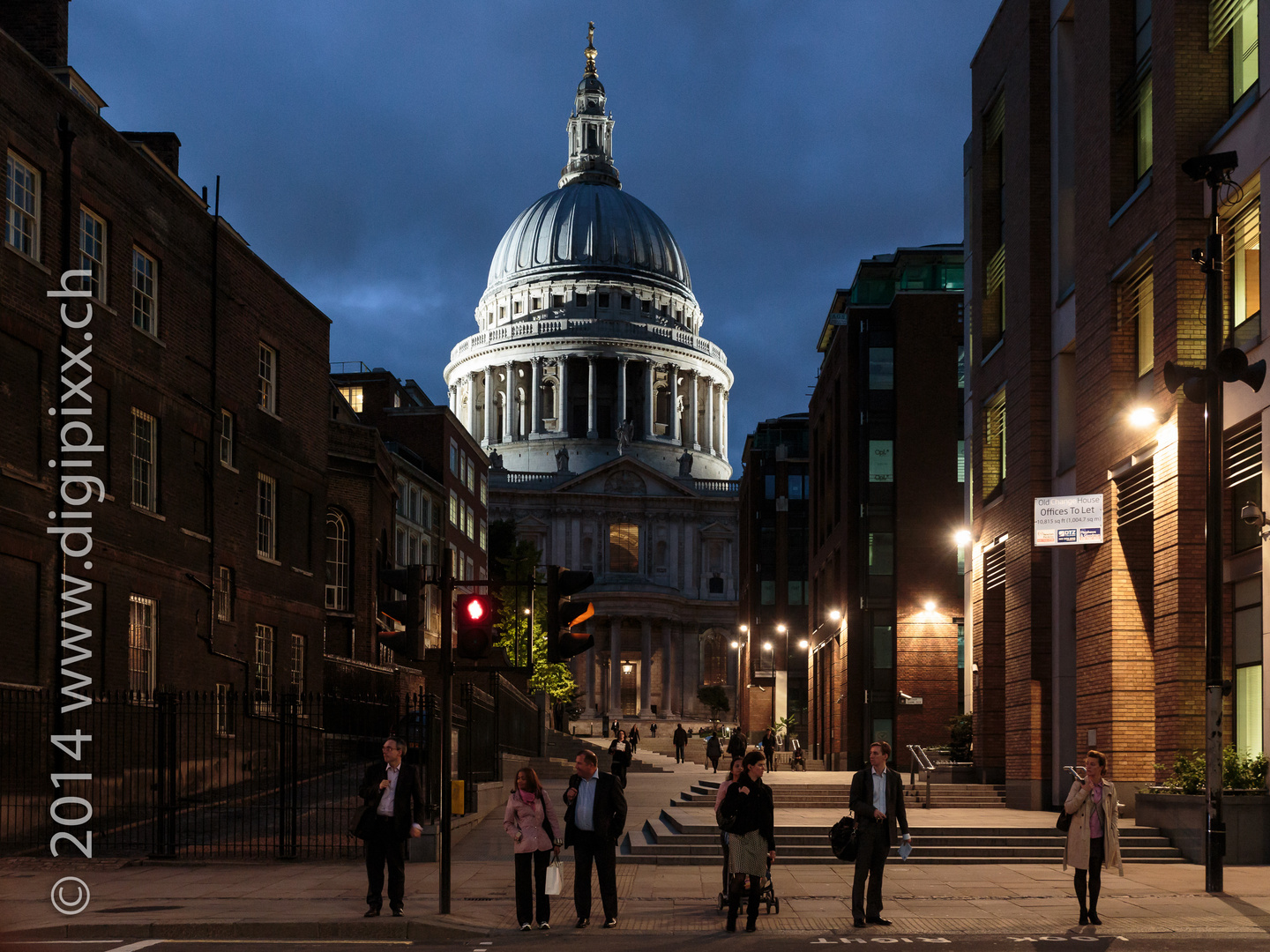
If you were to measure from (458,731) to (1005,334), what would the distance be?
1648 cm

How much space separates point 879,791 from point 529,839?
398 centimetres

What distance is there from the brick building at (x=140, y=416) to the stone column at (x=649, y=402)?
120847 millimetres

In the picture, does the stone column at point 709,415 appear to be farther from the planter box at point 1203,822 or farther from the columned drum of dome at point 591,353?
the planter box at point 1203,822

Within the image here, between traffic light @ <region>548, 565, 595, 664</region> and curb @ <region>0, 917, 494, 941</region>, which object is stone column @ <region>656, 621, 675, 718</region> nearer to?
traffic light @ <region>548, 565, 595, 664</region>

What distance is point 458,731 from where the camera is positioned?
30406mm

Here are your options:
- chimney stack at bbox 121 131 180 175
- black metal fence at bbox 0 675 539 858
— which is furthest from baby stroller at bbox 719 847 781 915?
chimney stack at bbox 121 131 180 175

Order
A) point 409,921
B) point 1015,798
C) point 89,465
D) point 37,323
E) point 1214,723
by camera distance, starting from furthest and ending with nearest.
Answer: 1. point 1015,798
2. point 89,465
3. point 37,323
4. point 1214,723
5. point 409,921

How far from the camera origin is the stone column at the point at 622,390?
162 metres

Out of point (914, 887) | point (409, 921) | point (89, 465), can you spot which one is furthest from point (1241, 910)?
point (89, 465)

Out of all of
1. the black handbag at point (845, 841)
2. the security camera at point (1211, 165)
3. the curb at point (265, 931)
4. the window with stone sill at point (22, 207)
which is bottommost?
the curb at point (265, 931)

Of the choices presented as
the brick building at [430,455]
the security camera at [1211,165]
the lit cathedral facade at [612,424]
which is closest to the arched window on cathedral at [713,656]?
the lit cathedral facade at [612,424]

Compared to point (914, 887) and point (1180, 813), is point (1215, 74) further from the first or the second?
point (914, 887)

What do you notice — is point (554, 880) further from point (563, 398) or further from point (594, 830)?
point (563, 398)

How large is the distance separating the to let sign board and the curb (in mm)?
16881
